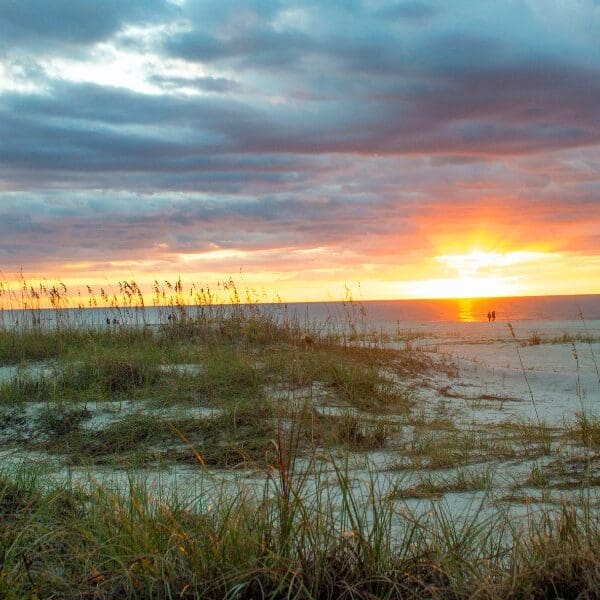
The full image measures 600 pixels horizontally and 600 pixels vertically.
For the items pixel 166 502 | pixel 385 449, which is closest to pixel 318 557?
pixel 166 502

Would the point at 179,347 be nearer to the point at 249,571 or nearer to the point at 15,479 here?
the point at 15,479

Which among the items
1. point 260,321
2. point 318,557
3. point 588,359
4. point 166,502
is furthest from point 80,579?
point 588,359

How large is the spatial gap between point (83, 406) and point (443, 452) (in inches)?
168

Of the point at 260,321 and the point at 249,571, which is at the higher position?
the point at 260,321

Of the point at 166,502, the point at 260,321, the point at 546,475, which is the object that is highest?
the point at 260,321

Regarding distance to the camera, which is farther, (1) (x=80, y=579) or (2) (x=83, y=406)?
(2) (x=83, y=406)

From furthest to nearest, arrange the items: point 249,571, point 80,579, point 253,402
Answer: point 253,402 < point 80,579 < point 249,571

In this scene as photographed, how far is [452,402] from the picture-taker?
375 inches

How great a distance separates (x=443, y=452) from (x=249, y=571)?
345 cm

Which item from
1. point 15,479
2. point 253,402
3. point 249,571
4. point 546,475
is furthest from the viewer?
point 253,402

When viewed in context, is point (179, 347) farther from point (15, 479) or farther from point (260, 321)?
point (15, 479)

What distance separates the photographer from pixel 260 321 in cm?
1338

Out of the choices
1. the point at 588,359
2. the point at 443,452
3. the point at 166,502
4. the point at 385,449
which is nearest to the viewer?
the point at 166,502

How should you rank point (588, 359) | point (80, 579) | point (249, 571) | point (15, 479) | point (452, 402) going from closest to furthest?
point (249, 571)
point (80, 579)
point (15, 479)
point (452, 402)
point (588, 359)
